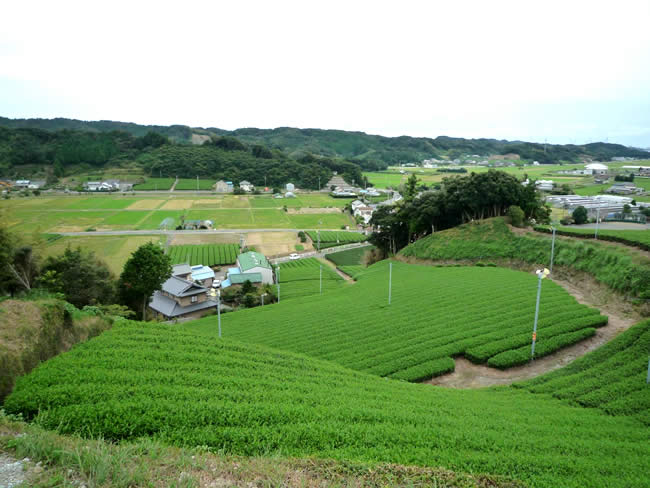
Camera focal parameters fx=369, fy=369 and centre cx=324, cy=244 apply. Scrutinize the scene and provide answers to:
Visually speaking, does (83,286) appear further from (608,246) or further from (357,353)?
(608,246)

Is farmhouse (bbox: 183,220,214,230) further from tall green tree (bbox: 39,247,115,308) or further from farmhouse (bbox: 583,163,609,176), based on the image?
farmhouse (bbox: 583,163,609,176)

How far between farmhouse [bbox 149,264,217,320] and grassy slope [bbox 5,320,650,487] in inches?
916

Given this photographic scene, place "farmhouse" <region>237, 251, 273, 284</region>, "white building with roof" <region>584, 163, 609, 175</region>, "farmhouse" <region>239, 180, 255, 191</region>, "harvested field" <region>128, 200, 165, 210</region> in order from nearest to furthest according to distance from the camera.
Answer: "farmhouse" <region>237, 251, 273, 284</region>, "harvested field" <region>128, 200, 165, 210</region>, "farmhouse" <region>239, 180, 255, 191</region>, "white building with roof" <region>584, 163, 609, 175</region>

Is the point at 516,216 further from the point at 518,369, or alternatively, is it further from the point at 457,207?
the point at 518,369

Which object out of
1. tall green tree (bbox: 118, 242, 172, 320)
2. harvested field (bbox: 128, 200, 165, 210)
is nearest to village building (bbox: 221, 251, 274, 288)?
tall green tree (bbox: 118, 242, 172, 320)

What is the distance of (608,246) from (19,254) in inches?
1655

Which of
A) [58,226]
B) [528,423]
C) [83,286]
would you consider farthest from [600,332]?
[58,226]

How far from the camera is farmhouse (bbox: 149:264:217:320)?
34719 millimetres

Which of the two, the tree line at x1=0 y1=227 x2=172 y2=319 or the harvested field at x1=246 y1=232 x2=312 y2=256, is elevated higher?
the tree line at x1=0 y1=227 x2=172 y2=319

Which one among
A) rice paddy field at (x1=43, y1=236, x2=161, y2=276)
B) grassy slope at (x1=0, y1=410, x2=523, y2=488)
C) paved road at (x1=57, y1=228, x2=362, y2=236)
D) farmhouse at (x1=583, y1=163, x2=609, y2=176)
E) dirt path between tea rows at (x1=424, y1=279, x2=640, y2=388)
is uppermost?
farmhouse at (x1=583, y1=163, x2=609, y2=176)

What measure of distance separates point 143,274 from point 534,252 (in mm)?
33646

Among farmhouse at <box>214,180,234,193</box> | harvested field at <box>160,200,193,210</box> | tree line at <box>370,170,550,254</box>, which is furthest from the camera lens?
farmhouse at <box>214,180,234,193</box>

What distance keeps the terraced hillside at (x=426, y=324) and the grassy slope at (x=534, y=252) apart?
2918 mm

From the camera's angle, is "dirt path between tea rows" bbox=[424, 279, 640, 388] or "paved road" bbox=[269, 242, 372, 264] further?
"paved road" bbox=[269, 242, 372, 264]
